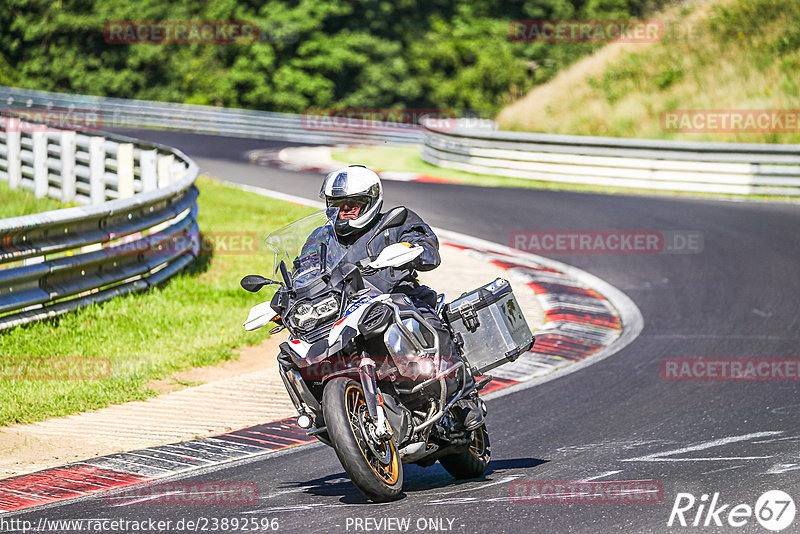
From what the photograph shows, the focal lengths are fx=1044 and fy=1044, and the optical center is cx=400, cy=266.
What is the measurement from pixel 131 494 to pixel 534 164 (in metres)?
18.9

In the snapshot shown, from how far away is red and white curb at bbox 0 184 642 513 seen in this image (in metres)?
6.50

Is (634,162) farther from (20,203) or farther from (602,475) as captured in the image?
(602,475)

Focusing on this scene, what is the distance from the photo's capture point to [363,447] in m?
5.34

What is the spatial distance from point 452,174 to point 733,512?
20.6 meters

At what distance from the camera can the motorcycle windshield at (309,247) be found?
5.68 m

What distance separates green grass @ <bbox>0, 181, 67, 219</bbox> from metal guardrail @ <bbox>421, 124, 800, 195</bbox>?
10900 millimetres

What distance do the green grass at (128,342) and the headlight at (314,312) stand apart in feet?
11.3

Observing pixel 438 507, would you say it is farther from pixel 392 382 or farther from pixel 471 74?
pixel 471 74

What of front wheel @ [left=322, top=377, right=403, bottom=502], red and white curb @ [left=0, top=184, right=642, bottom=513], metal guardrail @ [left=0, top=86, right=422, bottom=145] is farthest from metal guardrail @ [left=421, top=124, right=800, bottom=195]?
front wheel @ [left=322, top=377, right=403, bottom=502]

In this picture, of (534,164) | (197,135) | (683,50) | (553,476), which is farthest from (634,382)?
(197,135)

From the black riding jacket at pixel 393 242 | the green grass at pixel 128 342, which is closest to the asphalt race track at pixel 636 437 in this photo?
the black riding jacket at pixel 393 242

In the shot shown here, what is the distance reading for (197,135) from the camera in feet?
121

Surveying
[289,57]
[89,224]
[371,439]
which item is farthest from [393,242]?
[289,57]

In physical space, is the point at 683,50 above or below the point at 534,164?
above
